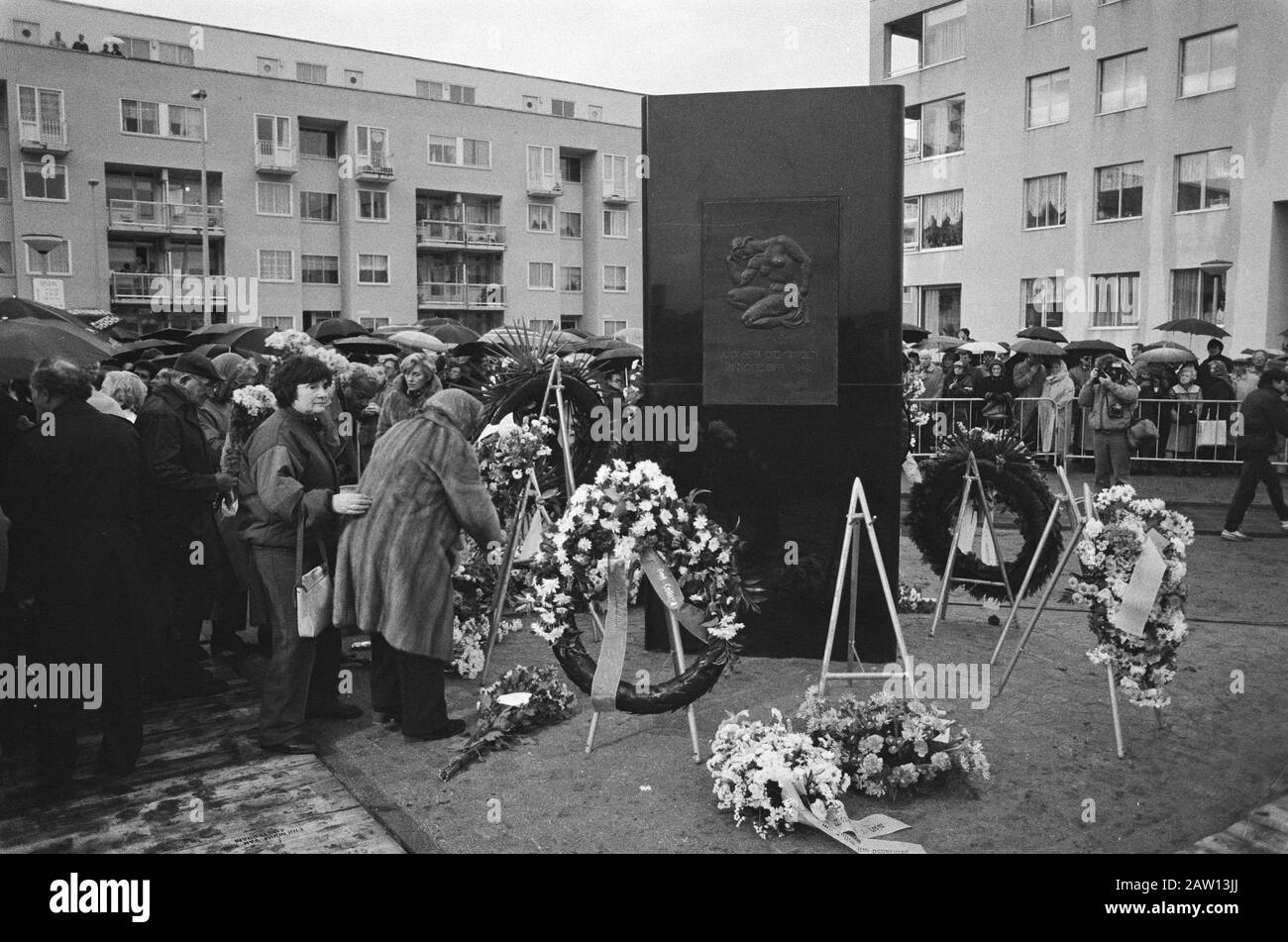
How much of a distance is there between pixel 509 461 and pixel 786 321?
229cm

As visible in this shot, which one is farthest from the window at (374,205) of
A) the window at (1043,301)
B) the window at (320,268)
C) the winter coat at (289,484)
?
the winter coat at (289,484)

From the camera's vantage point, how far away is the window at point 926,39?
39188 millimetres

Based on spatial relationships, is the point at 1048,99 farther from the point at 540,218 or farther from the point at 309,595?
the point at 309,595

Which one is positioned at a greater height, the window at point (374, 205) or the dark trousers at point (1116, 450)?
the window at point (374, 205)

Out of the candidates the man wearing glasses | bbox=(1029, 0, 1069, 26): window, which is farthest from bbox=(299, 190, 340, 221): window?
the man wearing glasses

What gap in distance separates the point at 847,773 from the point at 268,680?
3275 millimetres

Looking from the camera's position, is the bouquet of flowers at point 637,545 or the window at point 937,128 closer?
the bouquet of flowers at point 637,545

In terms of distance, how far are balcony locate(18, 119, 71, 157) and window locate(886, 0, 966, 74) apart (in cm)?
3293

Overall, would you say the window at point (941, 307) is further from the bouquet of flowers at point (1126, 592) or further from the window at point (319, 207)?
the bouquet of flowers at point (1126, 592)

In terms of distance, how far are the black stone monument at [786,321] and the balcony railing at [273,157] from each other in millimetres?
46764

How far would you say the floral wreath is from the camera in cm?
582

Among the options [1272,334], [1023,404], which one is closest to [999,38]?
[1272,334]

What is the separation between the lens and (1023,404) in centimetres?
1875

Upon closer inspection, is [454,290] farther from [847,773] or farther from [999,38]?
[847,773]
